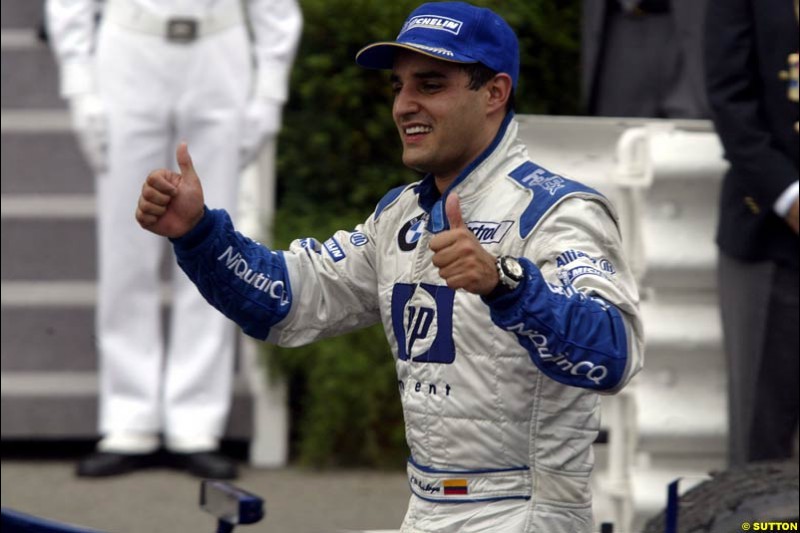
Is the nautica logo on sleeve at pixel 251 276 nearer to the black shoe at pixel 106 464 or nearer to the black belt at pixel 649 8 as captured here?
the black shoe at pixel 106 464

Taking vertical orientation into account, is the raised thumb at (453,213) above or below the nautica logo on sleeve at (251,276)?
above

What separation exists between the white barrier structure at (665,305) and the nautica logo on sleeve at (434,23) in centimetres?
231

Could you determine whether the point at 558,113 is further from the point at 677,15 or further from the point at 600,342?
the point at 600,342

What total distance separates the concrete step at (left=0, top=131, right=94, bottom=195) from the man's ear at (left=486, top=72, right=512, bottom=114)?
455 cm

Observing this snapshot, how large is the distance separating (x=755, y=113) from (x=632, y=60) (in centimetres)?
230

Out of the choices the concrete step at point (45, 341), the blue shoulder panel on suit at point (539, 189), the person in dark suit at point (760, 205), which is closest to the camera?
the blue shoulder panel on suit at point (539, 189)

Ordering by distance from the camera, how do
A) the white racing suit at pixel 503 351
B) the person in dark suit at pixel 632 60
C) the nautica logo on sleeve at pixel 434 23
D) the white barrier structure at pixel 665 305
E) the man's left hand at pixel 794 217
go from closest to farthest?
the white racing suit at pixel 503 351 → the nautica logo on sleeve at pixel 434 23 → the man's left hand at pixel 794 217 → the white barrier structure at pixel 665 305 → the person in dark suit at pixel 632 60

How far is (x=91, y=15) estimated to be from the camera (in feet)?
22.6

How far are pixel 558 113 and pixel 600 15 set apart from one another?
75 cm

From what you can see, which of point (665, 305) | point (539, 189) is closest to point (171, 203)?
point (539, 189)

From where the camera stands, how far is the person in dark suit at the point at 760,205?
559 centimetres

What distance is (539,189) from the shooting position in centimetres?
354

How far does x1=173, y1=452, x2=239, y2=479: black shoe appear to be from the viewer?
22.7 feet

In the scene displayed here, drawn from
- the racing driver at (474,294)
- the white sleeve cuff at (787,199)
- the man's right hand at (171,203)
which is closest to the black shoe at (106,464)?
the white sleeve cuff at (787,199)
